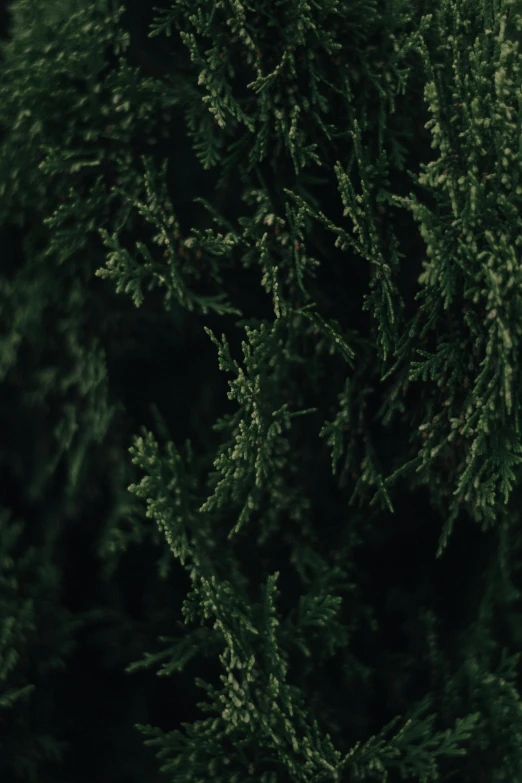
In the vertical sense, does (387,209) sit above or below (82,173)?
below

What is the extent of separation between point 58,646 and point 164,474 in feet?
3.93

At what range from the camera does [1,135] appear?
4508 millimetres

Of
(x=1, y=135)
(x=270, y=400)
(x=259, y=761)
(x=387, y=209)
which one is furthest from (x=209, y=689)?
(x=1, y=135)

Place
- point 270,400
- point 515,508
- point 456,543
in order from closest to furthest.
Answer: point 270,400, point 515,508, point 456,543

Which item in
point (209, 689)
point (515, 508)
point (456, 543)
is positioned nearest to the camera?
point (209, 689)

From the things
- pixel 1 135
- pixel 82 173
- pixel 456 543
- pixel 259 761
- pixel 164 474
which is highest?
pixel 1 135

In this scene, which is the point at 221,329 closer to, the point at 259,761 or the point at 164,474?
the point at 164,474

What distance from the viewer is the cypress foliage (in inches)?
139

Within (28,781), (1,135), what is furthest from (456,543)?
(1,135)

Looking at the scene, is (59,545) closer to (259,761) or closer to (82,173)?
(259,761)

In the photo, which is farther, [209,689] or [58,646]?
[58,646]

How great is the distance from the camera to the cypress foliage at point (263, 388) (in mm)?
3537

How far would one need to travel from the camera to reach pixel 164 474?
4.10 meters

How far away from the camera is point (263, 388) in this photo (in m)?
3.92
